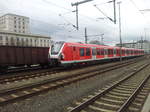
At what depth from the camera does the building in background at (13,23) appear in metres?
90.3

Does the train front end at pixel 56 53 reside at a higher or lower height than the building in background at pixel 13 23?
lower

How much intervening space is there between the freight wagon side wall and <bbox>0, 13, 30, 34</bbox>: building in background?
267ft

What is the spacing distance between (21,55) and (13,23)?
8802 centimetres

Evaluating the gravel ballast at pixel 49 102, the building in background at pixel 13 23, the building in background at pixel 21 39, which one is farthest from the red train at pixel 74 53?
the building in background at pixel 13 23

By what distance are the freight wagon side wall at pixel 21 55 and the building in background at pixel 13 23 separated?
81.5 metres

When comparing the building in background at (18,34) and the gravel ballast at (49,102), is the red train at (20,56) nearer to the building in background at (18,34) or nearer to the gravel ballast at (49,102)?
the gravel ballast at (49,102)

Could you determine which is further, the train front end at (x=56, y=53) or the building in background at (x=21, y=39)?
the building in background at (x=21, y=39)

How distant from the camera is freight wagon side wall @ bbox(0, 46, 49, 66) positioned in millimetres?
13660

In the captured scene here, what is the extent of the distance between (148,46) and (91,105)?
108020 mm

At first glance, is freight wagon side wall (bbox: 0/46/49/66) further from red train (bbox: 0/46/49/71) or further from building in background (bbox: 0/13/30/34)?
building in background (bbox: 0/13/30/34)

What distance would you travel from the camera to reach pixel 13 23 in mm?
93375

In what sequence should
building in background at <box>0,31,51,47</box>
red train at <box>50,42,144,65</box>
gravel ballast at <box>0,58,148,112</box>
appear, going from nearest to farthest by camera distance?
1. gravel ballast at <box>0,58,148,112</box>
2. red train at <box>50,42,144,65</box>
3. building in background at <box>0,31,51,47</box>

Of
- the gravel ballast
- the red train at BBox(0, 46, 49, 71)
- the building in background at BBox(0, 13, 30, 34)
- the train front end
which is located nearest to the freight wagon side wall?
the red train at BBox(0, 46, 49, 71)

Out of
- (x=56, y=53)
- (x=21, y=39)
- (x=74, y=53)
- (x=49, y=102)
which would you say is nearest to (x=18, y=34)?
(x=21, y=39)
